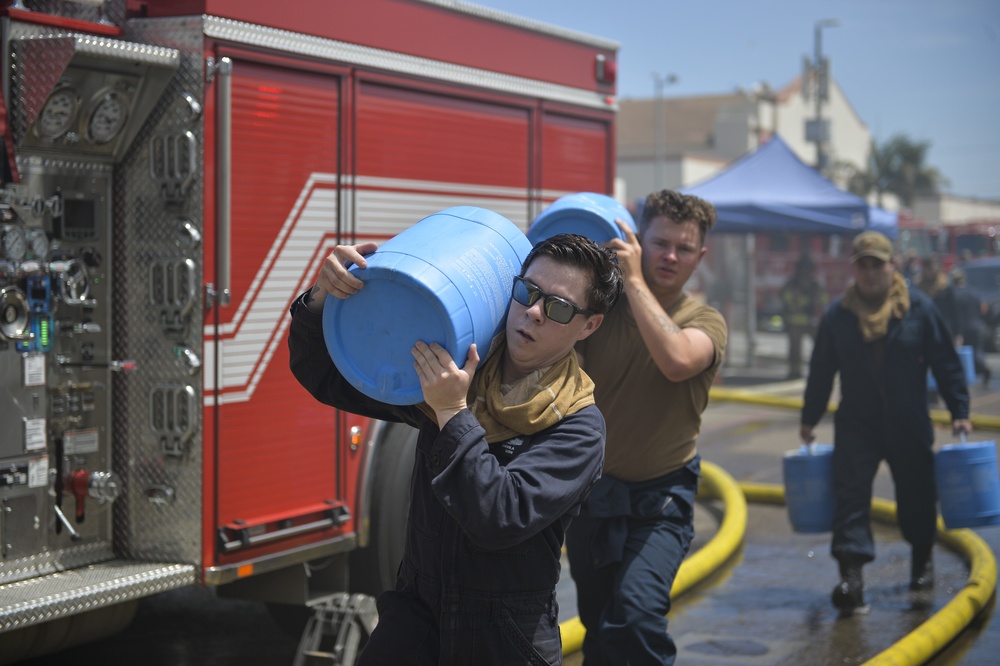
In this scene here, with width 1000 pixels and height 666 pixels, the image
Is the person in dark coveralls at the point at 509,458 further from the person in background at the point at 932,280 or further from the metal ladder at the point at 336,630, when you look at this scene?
the person in background at the point at 932,280

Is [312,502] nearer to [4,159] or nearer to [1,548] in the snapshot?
[1,548]

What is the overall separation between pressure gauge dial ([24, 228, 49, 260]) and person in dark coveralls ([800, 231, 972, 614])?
417cm

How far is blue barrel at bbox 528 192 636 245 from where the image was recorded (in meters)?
4.12

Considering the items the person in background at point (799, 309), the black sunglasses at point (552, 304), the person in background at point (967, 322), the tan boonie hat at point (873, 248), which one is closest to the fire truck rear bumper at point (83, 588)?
the black sunglasses at point (552, 304)

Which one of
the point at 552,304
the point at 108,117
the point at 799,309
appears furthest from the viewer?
the point at 799,309

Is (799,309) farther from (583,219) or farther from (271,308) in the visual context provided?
(583,219)

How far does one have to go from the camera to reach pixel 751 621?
6520 millimetres

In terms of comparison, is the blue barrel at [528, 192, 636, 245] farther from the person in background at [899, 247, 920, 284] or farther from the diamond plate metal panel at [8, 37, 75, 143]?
the person in background at [899, 247, 920, 284]

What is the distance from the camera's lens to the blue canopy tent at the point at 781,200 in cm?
1762

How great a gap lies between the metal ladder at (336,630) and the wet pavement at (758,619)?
544 mm

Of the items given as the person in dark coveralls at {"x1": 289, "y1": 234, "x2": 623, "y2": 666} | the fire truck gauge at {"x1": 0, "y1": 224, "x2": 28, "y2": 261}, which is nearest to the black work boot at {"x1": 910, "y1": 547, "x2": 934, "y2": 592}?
the person in dark coveralls at {"x1": 289, "y1": 234, "x2": 623, "y2": 666}

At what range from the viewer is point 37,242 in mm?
4703

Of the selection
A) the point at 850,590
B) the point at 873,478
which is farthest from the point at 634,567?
the point at 873,478

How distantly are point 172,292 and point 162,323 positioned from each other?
0.14 metres
